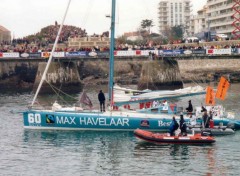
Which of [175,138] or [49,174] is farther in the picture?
[175,138]

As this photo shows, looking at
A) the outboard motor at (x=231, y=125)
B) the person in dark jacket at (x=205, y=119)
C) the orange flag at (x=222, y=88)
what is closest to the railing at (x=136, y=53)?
the orange flag at (x=222, y=88)

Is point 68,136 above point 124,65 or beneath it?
beneath

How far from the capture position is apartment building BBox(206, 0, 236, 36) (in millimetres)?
164600

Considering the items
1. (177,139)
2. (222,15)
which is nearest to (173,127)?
(177,139)

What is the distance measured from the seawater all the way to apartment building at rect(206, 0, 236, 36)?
119 m

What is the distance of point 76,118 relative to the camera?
50.1m

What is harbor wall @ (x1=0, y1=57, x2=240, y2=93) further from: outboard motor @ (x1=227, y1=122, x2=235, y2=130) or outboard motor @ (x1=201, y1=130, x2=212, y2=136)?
outboard motor @ (x1=201, y1=130, x2=212, y2=136)

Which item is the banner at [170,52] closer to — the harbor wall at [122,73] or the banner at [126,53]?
the harbor wall at [122,73]

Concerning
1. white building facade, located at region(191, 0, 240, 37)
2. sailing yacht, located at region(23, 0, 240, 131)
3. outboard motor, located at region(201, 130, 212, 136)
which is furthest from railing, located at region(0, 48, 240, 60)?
white building facade, located at region(191, 0, 240, 37)

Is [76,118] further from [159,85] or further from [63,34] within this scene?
[63,34]

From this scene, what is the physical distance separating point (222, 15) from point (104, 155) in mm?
135203

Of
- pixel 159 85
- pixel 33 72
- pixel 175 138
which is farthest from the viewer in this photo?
pixel 33 72

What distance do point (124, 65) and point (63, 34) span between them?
30119 mm

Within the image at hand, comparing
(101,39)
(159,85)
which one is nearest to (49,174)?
(159,85)
